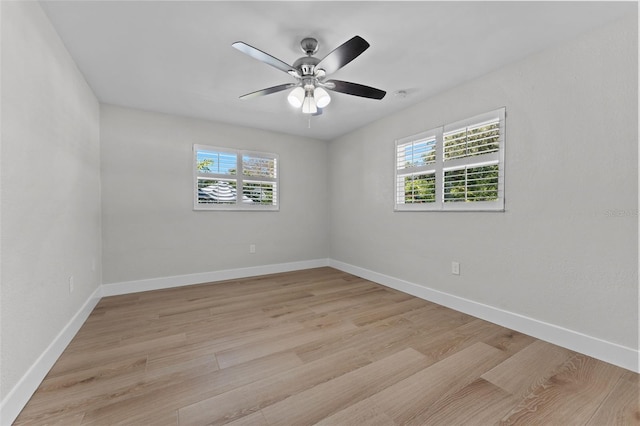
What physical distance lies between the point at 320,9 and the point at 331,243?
3.62m

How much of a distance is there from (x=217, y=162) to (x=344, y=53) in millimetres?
2716

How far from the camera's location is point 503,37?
1.94m

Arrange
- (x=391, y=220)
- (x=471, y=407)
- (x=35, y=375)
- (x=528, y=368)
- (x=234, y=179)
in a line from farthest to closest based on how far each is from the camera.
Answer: (x=234, y=179) < (x=391, y=220) < (x=528, y=368) < (x=35, y=375) < (x=471, y=407)

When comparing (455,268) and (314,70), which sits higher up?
(314,70)

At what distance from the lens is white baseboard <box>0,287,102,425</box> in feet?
4.01

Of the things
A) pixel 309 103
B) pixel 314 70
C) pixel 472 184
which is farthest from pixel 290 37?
pixel 472 184

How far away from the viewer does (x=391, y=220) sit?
3508 millimetres

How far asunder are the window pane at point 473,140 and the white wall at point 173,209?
96.5 inches

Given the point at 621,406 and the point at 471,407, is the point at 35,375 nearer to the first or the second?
the point at 471,407

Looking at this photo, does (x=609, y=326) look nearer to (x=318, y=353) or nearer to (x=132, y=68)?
(x=318, y=353)

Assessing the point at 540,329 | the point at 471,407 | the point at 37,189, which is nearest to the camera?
the point at 471,407

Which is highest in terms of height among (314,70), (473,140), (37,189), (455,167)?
(314,70)

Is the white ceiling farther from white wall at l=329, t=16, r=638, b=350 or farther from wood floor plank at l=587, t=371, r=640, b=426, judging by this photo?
wood floor plank at l=587, t=371, r=640, b=426

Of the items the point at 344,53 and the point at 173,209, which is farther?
the point at 173,209
